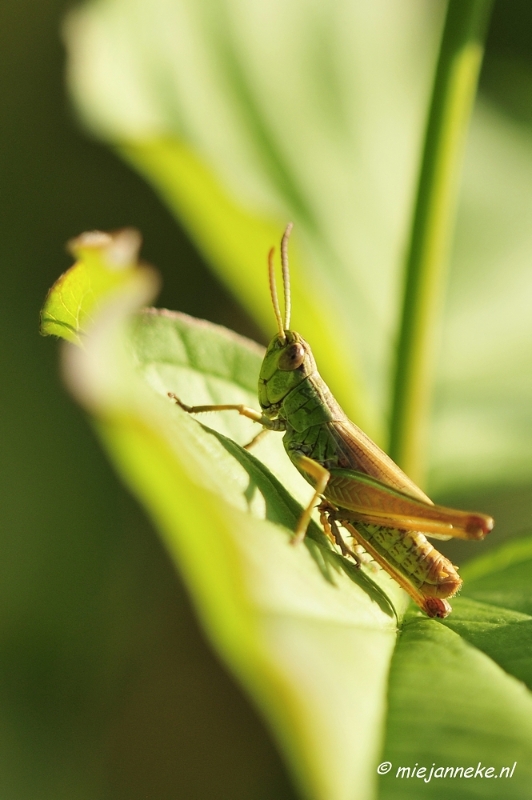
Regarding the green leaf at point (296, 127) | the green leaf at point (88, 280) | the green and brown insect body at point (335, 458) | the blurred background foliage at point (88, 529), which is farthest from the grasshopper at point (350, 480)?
the blurred background foliage at point (88, 529)

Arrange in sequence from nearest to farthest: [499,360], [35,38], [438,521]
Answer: [438,521]
[499,360]
[35,38]

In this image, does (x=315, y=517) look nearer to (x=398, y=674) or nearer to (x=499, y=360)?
(x=398, y=674)

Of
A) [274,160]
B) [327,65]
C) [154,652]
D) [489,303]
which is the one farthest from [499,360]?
[154,652]

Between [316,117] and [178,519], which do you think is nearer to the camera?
[178,519]

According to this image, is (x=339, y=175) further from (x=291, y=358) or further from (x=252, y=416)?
(x=252, y=416)

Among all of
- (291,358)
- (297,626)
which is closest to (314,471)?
(291,358)

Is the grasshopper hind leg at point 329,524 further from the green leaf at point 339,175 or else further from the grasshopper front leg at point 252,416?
the green leaf at point 339,175
